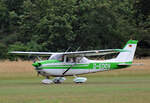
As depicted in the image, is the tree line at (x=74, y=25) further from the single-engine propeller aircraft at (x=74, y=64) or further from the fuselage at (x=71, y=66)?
the fuselage at (x=71, y=66)

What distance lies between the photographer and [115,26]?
4856 cm

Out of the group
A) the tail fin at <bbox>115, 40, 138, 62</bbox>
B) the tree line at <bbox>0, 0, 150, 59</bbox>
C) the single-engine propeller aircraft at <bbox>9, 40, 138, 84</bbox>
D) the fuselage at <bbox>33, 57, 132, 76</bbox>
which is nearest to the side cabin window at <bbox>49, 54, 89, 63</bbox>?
the single-engine propeller aircraft at <bbox>9, 40, 138, 84</bbox>

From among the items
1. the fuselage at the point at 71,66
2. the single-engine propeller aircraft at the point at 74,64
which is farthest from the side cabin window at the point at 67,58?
the fuselage at the point at 71,66

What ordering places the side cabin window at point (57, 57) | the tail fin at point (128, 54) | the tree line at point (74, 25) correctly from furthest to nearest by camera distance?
1. the tree line at point (74, 25)
2. the tail fin at point (128, 54)
3. the side cabin window at point (57, 57)

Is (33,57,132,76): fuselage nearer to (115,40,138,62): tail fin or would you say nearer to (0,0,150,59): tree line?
(115,40,138,62): tail fin

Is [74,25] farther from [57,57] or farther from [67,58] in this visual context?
[57,57]

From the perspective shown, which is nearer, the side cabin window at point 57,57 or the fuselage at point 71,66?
the fuselage at point 71,66

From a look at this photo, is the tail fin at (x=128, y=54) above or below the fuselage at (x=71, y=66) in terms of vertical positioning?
above

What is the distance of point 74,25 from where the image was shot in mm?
49094

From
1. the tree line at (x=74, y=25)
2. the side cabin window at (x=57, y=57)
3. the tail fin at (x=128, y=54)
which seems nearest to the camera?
the side cabin window at (x=57, y=57)

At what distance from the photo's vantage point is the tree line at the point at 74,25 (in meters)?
46.5

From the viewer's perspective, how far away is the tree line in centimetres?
4653

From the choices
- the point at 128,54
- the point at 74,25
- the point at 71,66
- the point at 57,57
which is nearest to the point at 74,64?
the point at 71,66

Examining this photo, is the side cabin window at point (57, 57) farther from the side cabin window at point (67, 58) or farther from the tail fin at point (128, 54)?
the tail fin at point (128, 54)
